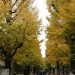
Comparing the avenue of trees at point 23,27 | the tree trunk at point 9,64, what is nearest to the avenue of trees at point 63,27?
the avenue of trees at point 23,27

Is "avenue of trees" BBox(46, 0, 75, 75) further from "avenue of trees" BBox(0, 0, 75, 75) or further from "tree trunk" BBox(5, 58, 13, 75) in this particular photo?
"tree trunk" BBox(5, 58, 13, 75)

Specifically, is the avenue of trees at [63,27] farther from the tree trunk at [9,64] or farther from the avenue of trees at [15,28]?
the tree trunk at [9,64]

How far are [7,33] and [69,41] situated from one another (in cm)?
510

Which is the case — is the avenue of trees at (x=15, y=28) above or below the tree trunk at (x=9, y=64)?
above

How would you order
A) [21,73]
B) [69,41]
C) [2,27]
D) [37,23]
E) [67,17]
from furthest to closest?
[21,73] → [37,23] → [69,41] → [2,27] → [67,17]

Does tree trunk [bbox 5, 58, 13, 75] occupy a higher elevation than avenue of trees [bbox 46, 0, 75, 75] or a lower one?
lower

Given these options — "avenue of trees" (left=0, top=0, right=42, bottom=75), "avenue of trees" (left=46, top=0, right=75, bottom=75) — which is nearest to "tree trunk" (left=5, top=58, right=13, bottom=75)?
"avenue of trees" (left=0, top=0, right=42, bottom=75)

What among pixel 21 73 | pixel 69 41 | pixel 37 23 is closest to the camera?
pixel 69 41

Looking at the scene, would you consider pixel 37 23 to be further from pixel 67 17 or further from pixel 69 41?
pixel 67 17

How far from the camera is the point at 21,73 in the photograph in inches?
1976

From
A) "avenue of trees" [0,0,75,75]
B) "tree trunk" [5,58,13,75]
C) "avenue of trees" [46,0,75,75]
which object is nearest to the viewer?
"avenue of trees" [46,0,75,75]

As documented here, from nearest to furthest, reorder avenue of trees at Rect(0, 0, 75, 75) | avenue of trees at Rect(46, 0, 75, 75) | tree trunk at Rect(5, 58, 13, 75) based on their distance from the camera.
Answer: avenue of trees at Rect(46, 0, 75, 75), avenue of trees at Rect(0, 0, 75, 75), tree trunk at Rect(5, 58, 13, 75)

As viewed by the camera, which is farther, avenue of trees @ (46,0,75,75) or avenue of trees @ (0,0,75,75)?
avenue of trees @ (0,0,75,75)

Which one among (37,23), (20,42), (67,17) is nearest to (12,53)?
(20,42)
